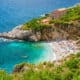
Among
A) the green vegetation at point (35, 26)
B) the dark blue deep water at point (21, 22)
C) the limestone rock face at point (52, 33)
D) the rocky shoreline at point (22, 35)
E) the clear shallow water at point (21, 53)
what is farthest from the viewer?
the green vegetation at point (35, 26)

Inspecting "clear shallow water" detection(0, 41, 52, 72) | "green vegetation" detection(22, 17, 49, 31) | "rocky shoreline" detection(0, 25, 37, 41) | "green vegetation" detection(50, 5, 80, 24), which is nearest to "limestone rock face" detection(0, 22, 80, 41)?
"rocky shoreline" detection(0, 25, 37, 41)

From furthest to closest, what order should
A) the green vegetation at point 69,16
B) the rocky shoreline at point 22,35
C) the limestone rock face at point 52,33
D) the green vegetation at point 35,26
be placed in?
the green vegetation at point 69,16 → the green vegetation at point 35,26 → the rocky shoreline at point 22,35 → the limestone rock face at point 52,33

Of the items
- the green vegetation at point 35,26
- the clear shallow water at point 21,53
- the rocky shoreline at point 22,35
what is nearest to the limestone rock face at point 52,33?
the rocky shoreline at point 22,35

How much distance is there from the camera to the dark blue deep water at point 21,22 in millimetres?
49469

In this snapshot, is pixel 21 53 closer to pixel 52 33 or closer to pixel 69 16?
pixel 52 33

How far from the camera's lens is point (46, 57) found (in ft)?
162

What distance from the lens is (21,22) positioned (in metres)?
75.6

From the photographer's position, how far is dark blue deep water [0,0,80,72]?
162 ft

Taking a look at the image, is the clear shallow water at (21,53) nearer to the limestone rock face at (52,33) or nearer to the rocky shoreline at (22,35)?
the rocky shoreline at (22,35)

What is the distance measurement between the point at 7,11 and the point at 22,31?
24.6 metres

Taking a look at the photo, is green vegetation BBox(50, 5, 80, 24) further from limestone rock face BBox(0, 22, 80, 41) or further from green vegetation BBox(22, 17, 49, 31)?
green vegetation BBox(22, 17, 49, 31)

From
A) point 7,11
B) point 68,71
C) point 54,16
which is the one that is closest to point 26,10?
point 7,11

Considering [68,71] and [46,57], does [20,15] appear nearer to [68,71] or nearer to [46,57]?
[46,57]

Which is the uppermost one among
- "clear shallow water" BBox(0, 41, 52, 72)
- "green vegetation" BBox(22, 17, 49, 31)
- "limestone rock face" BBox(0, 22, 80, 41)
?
"green vegetation" BBox(22, 17, 49, 31)
